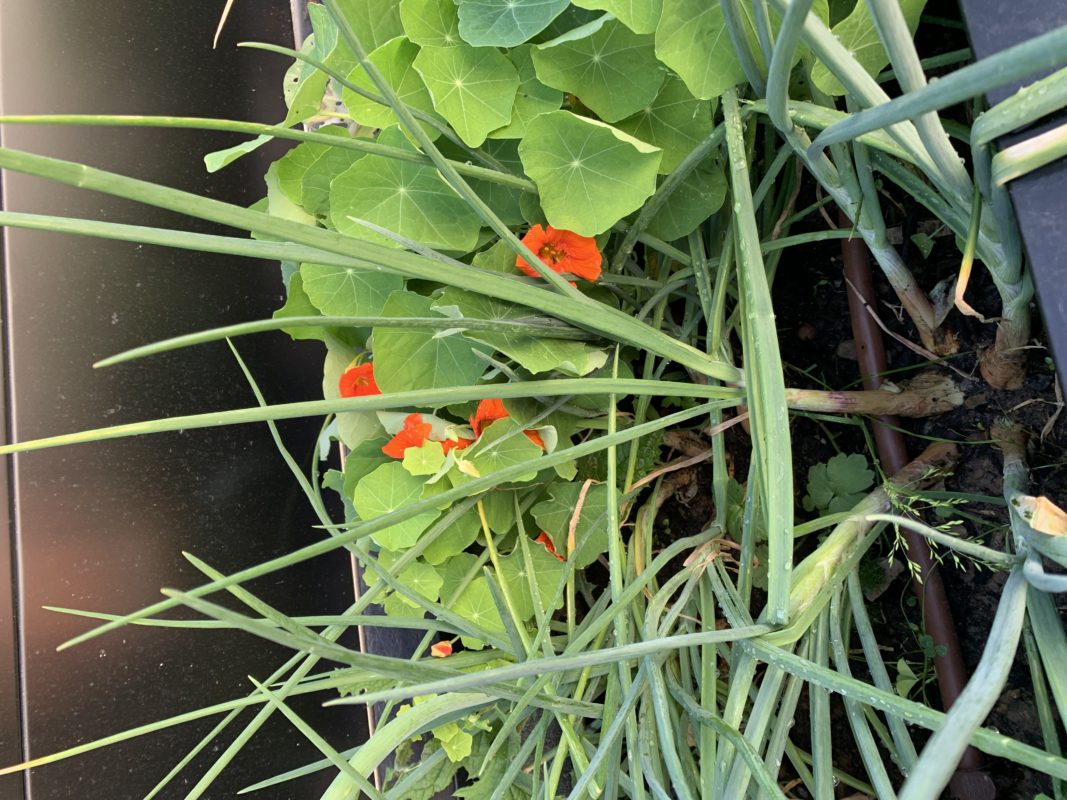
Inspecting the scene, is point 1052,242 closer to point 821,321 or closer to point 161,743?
point 821,321

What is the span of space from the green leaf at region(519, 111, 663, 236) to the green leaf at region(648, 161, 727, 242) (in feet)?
0.19

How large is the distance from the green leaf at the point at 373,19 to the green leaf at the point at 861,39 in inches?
14.5

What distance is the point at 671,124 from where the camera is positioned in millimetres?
574

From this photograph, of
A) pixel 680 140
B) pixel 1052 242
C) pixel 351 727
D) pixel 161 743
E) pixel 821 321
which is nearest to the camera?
pixel 1052 242

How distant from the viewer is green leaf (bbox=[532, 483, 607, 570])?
2.18ft

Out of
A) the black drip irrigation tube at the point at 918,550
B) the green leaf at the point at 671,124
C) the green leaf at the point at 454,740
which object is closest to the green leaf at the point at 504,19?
the green leaf at the point at 671,124

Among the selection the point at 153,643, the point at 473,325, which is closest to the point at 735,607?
the point at 473,325

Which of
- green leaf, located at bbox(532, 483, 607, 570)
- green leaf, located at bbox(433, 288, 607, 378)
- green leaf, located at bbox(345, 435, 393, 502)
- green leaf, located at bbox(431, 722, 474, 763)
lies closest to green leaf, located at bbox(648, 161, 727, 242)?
green leaf, located at bbox(433, 288, 607, 378)

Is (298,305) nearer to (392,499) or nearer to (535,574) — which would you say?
(392,499)

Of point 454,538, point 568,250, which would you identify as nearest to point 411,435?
point 454,538

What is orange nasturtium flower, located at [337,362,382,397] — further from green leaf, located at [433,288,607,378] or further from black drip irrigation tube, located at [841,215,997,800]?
black drip irrigation tube, located at [841,215,997,800]

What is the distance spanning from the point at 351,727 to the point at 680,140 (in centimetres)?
98

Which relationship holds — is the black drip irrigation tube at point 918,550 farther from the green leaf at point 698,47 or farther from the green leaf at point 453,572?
the green leaf at point 453,572

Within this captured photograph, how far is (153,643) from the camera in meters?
0.91
